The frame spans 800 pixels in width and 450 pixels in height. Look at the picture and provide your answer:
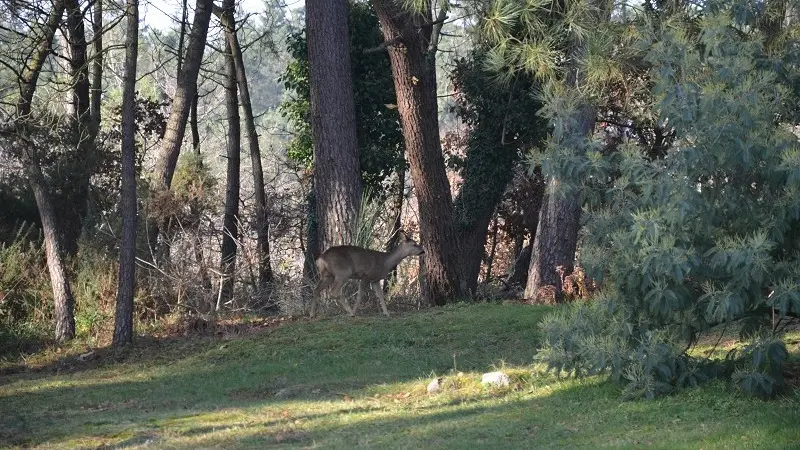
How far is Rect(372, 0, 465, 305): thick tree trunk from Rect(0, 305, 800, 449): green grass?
6.97 ft

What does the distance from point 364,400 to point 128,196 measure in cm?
694

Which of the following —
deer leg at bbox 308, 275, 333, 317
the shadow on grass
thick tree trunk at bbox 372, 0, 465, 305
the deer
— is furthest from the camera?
thick tree trunk at bbox 372, 0, 465, 305

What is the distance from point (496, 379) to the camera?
12719mm

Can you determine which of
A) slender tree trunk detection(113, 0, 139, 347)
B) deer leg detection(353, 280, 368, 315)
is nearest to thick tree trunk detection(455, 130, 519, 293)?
deer leg detection(353, 280, 368, 315)

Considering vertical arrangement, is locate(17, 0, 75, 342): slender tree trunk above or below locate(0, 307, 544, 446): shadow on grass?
above

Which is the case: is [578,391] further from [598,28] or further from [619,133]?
[619,133]

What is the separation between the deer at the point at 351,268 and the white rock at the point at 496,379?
5626 mm

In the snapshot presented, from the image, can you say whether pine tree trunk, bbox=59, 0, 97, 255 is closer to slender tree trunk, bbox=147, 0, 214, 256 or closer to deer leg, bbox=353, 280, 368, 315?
slender tree trunk, bbox=147, 0, 214, 256

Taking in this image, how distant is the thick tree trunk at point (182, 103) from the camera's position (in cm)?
2270

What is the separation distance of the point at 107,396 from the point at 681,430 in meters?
7.99

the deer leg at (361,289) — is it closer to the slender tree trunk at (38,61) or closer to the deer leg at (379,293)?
the deer leg at (379,293)

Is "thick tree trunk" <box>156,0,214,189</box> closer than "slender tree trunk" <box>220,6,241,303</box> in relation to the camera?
Yes

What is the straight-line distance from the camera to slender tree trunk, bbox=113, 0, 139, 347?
17844 millimetres

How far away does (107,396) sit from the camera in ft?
47.5
